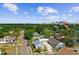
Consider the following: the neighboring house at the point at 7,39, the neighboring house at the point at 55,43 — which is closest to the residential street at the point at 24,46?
the neighboring house at the point at 7,39

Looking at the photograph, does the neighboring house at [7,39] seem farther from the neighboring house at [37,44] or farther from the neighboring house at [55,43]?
the neighboring house at [55,43]

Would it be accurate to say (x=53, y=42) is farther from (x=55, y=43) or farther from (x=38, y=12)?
(x=38, y=12)

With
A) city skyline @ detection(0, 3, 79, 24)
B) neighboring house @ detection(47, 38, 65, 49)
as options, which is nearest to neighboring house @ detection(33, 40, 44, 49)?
neighboring house @ detection(47, 38, 65, 49)

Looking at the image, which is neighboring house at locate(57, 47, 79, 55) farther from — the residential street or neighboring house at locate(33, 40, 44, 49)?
→ the residential street

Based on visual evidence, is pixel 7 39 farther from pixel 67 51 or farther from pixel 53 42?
pixel 67 51

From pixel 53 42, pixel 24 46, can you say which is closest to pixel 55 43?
pixel 53 42

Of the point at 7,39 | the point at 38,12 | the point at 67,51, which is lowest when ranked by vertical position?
the point at 67,51

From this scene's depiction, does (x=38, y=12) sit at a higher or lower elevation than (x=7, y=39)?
higher
